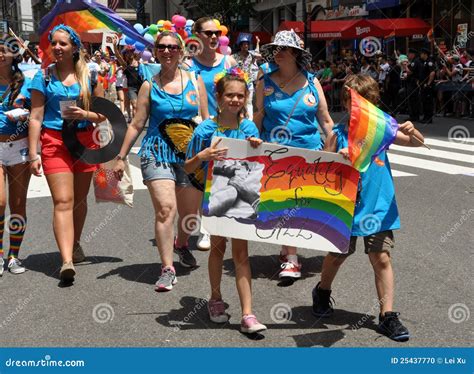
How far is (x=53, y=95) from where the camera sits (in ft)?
17.4

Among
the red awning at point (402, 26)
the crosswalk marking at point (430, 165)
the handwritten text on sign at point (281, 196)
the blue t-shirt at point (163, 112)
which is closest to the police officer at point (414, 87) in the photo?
the red awning at point (402, 26)

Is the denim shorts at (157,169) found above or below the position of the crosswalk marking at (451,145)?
above

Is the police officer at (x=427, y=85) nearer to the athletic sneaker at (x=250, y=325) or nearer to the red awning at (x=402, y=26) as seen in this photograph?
the red awning at (x=402, y=26)

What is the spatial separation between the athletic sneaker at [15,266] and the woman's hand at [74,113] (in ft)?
4.24

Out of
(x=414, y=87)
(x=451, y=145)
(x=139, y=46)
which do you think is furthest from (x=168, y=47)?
(x=414, y=87)

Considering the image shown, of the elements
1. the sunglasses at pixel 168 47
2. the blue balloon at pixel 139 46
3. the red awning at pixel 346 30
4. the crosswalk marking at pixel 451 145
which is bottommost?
the crosswalk marking at pixel 451 145

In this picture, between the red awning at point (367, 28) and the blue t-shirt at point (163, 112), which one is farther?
the red awning at point (367, 28)

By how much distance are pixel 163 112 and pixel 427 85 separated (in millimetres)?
13566

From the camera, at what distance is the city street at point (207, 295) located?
4.13m

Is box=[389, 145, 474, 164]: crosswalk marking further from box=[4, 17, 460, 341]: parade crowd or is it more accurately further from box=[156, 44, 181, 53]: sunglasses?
box=[156, 44, 181, 53]: sunglasses

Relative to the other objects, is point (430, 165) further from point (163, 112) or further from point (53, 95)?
point (53, 95)

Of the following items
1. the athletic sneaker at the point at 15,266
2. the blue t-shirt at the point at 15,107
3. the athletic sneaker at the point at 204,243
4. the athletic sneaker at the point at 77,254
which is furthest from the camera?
the athletic sneaker at the point at 204,243

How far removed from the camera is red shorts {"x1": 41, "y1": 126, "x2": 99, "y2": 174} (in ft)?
17.6

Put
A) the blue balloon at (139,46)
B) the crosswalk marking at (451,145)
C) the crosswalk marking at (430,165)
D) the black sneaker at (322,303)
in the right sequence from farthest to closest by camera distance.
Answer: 1. the crosswalk marking at (451,145)
2. the blue balloon at (139,46)
3. the crosswalk marking at (430,165)
4. the black sneaker at (322,303)
